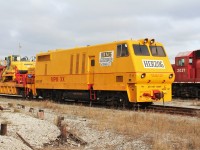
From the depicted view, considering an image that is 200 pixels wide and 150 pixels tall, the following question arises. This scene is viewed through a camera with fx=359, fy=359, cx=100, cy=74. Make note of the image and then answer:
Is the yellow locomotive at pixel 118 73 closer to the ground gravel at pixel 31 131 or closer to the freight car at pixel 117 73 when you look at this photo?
the freight car at pixel 117 73

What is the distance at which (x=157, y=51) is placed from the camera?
693 inches

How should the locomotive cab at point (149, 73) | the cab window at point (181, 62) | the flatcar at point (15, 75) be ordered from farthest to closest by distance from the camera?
the cab window at point (181, 62) < the flatcar at point (15, 75) < the locomotive cab at point (149, 73)

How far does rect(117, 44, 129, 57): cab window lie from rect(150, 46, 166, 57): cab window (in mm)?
1480

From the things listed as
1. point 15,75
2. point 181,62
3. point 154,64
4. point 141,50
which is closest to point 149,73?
point 154,64

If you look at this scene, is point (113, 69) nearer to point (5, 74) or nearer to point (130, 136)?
point (130, 136)

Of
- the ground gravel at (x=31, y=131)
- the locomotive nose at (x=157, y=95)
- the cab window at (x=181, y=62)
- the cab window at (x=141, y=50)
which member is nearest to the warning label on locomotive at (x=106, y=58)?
the cab window at (x=141, y=50)

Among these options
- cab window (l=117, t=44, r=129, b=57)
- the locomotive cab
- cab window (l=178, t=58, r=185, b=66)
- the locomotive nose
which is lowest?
the locomotive nose

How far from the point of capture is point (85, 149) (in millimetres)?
9492

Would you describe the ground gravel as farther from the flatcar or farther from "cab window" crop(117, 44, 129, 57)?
the flatcar

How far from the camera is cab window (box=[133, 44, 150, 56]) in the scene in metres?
16.7

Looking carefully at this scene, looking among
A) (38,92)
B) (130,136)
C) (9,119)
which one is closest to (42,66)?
(38,92)

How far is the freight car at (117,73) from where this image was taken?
16.3 m

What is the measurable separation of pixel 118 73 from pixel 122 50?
3.60 ft

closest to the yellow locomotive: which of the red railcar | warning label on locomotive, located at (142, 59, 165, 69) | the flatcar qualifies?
warning label on locomotive, located at (142, 59, 165, 69)
